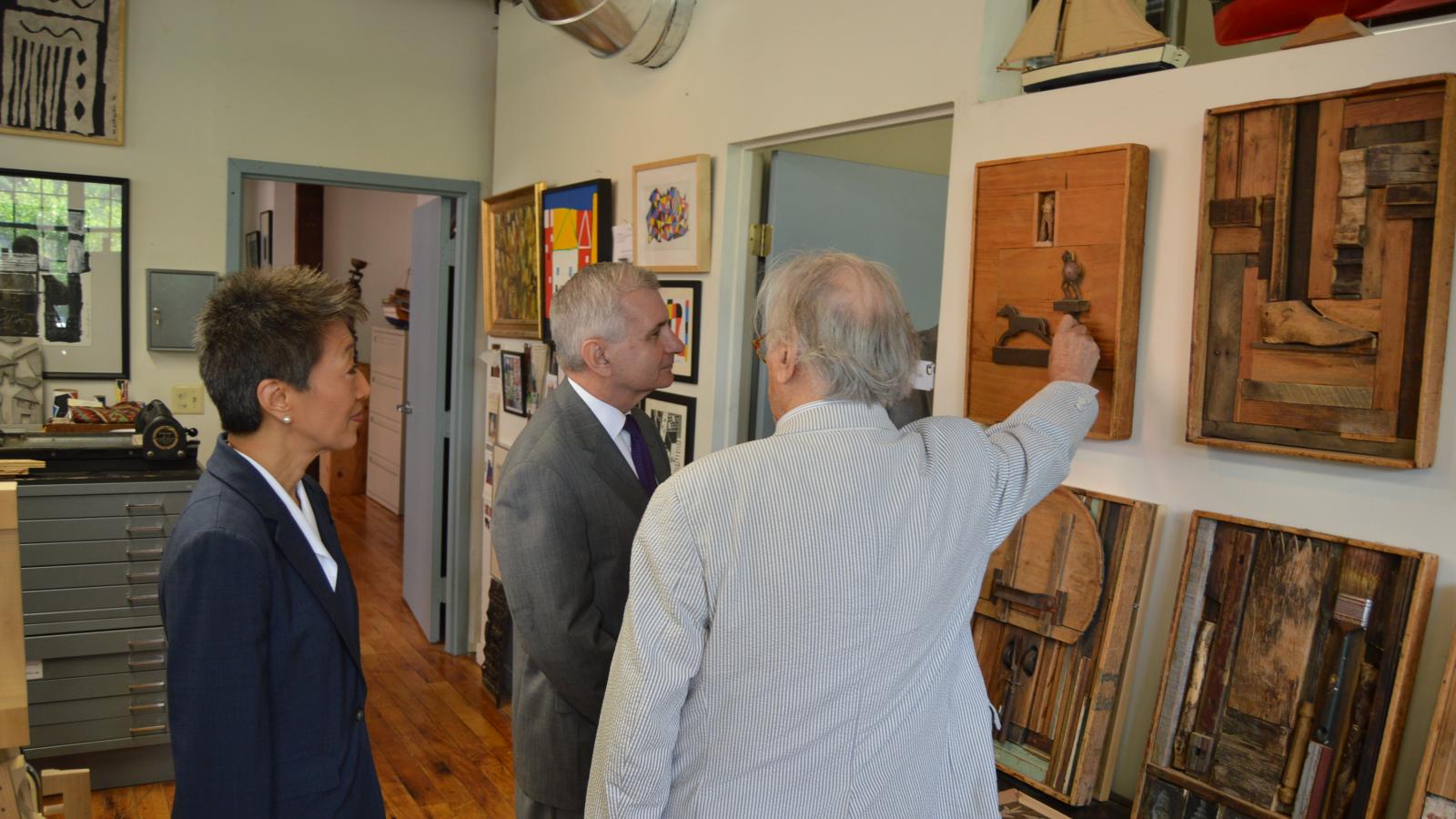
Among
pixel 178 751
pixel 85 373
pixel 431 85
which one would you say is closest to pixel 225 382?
pixel 178 751

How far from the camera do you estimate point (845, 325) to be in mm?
1417

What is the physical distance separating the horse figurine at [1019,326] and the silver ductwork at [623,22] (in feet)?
5.95

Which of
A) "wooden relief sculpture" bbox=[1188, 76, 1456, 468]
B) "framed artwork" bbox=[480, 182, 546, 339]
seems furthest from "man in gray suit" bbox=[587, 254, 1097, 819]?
"framed artwork" bbox=[480, 182, 546, 339]

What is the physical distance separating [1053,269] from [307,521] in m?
1.47

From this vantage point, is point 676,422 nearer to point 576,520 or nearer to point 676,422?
point 676,422

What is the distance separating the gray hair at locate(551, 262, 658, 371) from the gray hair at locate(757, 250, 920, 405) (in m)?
0.64

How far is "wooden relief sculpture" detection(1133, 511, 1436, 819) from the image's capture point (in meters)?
1.56

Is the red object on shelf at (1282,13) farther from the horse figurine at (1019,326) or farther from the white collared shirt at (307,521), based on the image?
the white collared shirt at (307,521)

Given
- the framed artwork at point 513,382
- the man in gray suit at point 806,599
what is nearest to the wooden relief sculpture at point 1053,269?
the man in gray suit at point 806,599

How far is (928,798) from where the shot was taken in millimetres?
1464

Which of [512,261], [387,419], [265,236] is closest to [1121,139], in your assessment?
[512,261]

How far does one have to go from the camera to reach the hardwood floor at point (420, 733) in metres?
3.70

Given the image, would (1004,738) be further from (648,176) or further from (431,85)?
(431,85)

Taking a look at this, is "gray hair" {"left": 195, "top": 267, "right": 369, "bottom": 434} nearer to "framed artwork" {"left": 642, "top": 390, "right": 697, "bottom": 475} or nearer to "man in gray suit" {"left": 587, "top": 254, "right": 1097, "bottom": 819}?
"man in gray suit" {"left": 587, "top": 254, "right": 1097, "bottom": 819}
